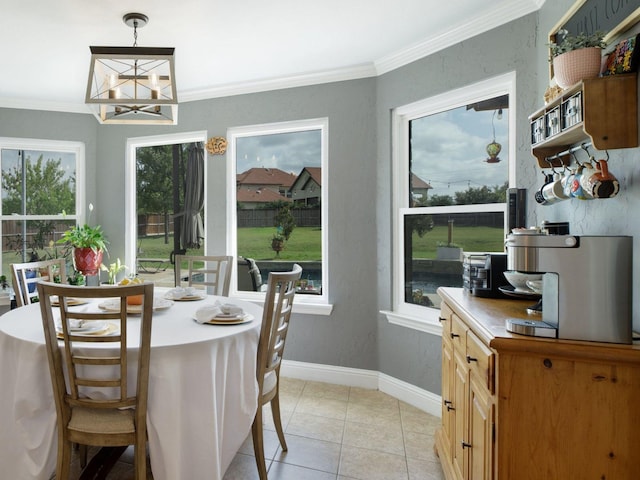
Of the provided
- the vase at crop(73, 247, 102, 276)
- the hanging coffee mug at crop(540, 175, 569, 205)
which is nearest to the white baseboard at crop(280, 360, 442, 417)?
the hanging coffee mug at crop(540, 175, 569, 205)

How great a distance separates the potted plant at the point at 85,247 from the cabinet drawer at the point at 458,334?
3.43m

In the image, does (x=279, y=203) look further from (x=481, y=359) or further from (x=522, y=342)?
(x=522, y=342)

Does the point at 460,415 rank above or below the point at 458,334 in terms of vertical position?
below

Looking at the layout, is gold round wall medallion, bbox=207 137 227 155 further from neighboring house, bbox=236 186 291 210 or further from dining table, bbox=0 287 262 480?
dining table, bbox=0 287 262 480

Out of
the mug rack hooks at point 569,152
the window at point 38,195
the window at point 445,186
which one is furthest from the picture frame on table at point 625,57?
the window at point 38,195

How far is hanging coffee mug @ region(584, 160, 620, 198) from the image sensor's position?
135cm

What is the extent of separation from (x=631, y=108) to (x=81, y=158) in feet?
15.0

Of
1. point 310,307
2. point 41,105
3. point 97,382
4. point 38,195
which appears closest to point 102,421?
point 97,382

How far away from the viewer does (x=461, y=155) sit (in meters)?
2.75

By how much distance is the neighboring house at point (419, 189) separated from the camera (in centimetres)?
→ 298

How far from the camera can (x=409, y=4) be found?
2.33m

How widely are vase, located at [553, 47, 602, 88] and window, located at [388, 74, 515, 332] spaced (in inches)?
39.1

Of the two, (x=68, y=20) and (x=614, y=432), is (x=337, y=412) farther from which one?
(x=68, y=20)

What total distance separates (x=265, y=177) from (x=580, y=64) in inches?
106
